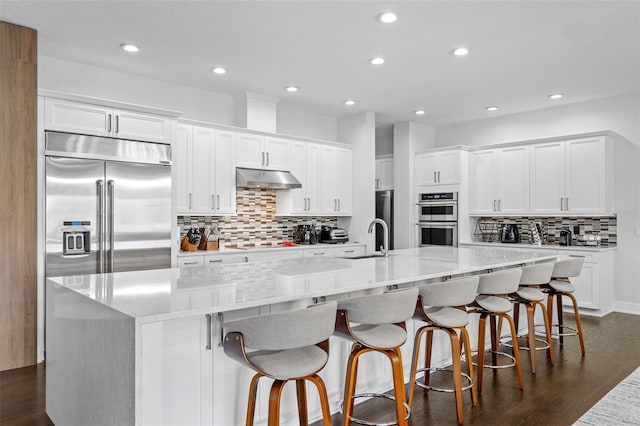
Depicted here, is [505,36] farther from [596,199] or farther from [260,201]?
[260,201]

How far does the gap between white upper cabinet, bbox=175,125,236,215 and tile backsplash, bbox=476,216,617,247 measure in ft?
13.5

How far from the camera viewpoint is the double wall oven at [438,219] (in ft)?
22.5

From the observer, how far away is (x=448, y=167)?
698cm

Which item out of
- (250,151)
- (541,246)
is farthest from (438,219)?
(250,151)

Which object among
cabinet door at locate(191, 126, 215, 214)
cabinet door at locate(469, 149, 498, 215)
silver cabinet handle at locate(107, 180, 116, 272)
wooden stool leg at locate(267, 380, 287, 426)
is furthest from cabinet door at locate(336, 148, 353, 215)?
wooden stool leg at locate(267, 380, 287, 426)

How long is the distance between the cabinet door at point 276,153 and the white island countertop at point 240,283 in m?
2.50

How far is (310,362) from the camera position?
2008mm

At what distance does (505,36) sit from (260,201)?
3528mm

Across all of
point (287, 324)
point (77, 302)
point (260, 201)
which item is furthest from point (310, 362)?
point (260, 201)

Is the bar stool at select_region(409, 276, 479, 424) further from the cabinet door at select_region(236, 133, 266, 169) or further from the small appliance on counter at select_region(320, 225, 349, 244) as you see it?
the small appliance on counter at select_region(320, 225, 349, 244)

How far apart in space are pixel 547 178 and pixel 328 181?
9.61 ft

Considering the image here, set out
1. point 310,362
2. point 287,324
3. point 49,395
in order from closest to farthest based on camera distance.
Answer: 1. point 287,324
2. point 310,362
3. point 49,395

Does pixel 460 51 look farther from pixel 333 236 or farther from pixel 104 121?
pixel 104 121

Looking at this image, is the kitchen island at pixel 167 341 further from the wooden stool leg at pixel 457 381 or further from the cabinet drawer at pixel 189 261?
the cabinet drawer at pixel 189 261
